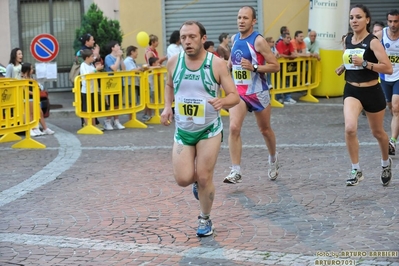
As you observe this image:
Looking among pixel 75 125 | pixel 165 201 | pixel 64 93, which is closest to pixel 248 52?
pixel 165 201

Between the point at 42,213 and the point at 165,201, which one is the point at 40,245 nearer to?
the point at 42,213

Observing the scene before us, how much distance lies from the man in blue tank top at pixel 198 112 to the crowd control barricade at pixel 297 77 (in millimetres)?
12813

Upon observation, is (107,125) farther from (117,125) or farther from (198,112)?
(198,112)

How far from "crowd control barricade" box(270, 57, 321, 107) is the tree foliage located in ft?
13.9

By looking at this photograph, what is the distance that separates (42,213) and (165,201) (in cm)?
131

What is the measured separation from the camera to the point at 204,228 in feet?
24.2

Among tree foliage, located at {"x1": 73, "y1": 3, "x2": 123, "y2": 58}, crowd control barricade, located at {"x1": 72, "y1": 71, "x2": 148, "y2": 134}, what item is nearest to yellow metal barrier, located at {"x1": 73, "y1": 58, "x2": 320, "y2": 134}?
crowd control barricade, located at {"x1": 72, "y1": 71, "x2": 148, "y2": 134}

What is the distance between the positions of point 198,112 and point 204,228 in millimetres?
1005

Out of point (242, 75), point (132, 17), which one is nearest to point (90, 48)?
point (132, 17)

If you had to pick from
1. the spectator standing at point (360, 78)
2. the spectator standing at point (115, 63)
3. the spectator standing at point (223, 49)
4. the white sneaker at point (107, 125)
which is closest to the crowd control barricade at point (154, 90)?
the spectator standing at point (115, 63)

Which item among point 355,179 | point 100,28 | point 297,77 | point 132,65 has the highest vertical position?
point 100,28

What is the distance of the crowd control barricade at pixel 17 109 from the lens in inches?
546

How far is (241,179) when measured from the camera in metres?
10.1

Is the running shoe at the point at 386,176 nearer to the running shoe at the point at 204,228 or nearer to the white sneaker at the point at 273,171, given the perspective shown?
the white sneaker at the point at 273,171
